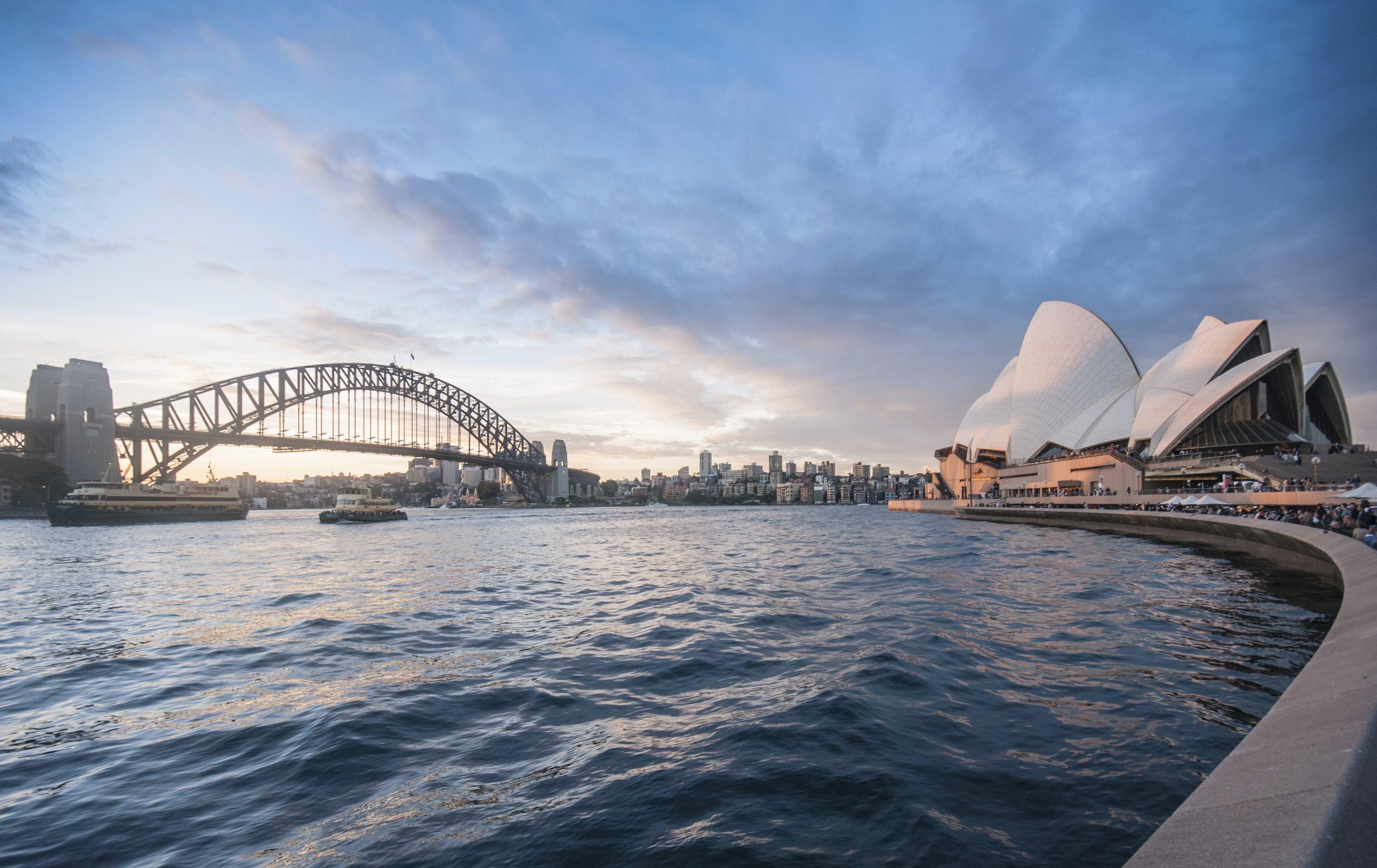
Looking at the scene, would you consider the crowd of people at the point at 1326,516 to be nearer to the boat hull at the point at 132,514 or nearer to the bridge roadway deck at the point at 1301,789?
the bridge roadway deck at the point at 1301,789

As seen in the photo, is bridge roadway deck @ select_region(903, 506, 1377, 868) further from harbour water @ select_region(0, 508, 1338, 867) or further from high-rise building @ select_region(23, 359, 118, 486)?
high-rise building @ select_region(23, 359, 118, 486)

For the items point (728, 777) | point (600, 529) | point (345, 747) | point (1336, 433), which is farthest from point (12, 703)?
point (1336, 433)

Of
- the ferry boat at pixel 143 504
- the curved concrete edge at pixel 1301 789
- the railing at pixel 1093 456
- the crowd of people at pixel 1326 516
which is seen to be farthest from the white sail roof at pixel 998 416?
the ferry boat at pixel 143 504

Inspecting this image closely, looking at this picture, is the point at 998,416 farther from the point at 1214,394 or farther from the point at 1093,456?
the point at 1214,394

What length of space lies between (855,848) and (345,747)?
13.6 feet

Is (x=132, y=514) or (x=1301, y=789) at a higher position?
(x=1301, y=789)

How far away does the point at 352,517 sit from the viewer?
52.8 m

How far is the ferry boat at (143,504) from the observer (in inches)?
1666

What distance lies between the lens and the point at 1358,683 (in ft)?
10.7

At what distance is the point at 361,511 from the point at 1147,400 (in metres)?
65.8

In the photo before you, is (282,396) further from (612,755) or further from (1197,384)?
(1197,384)

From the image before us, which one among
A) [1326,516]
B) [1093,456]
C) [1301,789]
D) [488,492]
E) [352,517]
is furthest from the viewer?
[488,492]

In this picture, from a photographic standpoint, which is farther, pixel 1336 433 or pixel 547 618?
pixel 1336 433

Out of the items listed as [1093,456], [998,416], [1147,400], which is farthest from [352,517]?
[998,416]
